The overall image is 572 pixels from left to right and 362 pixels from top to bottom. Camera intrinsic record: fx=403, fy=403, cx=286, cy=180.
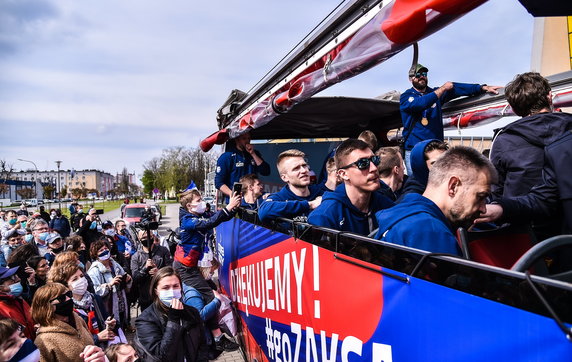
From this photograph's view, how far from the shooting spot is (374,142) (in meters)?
4.59

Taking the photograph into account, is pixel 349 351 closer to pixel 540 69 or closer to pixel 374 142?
pixel 374 142

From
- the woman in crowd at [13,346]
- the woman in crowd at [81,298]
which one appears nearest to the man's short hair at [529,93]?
the woman in crowd at [13,346]

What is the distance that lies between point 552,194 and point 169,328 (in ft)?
9.50

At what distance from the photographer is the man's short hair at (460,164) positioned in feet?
6.01

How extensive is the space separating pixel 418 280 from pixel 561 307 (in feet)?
1.50

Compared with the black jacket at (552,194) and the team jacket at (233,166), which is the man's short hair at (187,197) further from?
the black jacket at (552,194)

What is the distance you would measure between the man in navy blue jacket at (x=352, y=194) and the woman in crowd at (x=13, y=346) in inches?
72.4

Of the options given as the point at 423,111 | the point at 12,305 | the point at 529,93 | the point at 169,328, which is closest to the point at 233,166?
the point at 423,111

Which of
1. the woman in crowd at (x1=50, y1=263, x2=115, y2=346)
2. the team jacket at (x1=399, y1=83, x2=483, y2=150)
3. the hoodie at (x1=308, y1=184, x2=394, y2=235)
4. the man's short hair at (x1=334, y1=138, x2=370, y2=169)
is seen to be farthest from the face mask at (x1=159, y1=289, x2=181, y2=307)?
the team jacket at (x1=399, y1=83, x2=483, y2=150)

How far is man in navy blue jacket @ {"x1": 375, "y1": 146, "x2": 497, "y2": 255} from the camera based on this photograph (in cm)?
176

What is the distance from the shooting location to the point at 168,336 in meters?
3.31

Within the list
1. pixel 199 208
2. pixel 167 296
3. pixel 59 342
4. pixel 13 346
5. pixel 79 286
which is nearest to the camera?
pixel 13 346

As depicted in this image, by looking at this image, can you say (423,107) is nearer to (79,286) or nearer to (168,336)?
(168,336)

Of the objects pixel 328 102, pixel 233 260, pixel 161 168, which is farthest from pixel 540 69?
pixel 161 168
